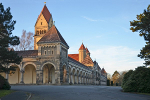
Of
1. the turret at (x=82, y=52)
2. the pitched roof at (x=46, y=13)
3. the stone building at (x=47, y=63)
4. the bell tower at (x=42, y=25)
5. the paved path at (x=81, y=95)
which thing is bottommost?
the paved path at (x=81, y=95)

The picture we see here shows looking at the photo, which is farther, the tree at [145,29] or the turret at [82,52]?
the turret at [82,52]

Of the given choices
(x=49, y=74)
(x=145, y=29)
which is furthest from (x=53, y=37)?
(x=145, y=29)

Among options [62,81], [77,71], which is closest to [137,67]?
[62,81]

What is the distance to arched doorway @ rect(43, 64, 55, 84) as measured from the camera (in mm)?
44062

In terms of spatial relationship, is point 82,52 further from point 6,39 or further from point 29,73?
point 6,39

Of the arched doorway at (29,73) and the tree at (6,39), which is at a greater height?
the tree at (6,39)

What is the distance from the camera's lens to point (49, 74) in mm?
44469

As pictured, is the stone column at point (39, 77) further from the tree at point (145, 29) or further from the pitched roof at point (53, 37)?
the tree at point (145, 29)

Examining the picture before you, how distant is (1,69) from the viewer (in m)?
19.0

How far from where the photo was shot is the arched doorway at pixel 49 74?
4406 cm

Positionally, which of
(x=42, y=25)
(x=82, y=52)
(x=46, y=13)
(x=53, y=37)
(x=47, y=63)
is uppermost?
(x=46, y=13)

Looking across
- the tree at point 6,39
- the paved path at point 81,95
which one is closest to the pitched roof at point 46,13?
the tree at point 6,39

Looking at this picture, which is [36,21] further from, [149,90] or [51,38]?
[149,90]

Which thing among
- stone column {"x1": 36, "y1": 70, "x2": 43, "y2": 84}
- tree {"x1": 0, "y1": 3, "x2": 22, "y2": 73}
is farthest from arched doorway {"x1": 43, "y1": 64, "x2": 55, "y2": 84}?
tree {"x1": 0, "y1": 3, "x2": 22, "y2": 73}
